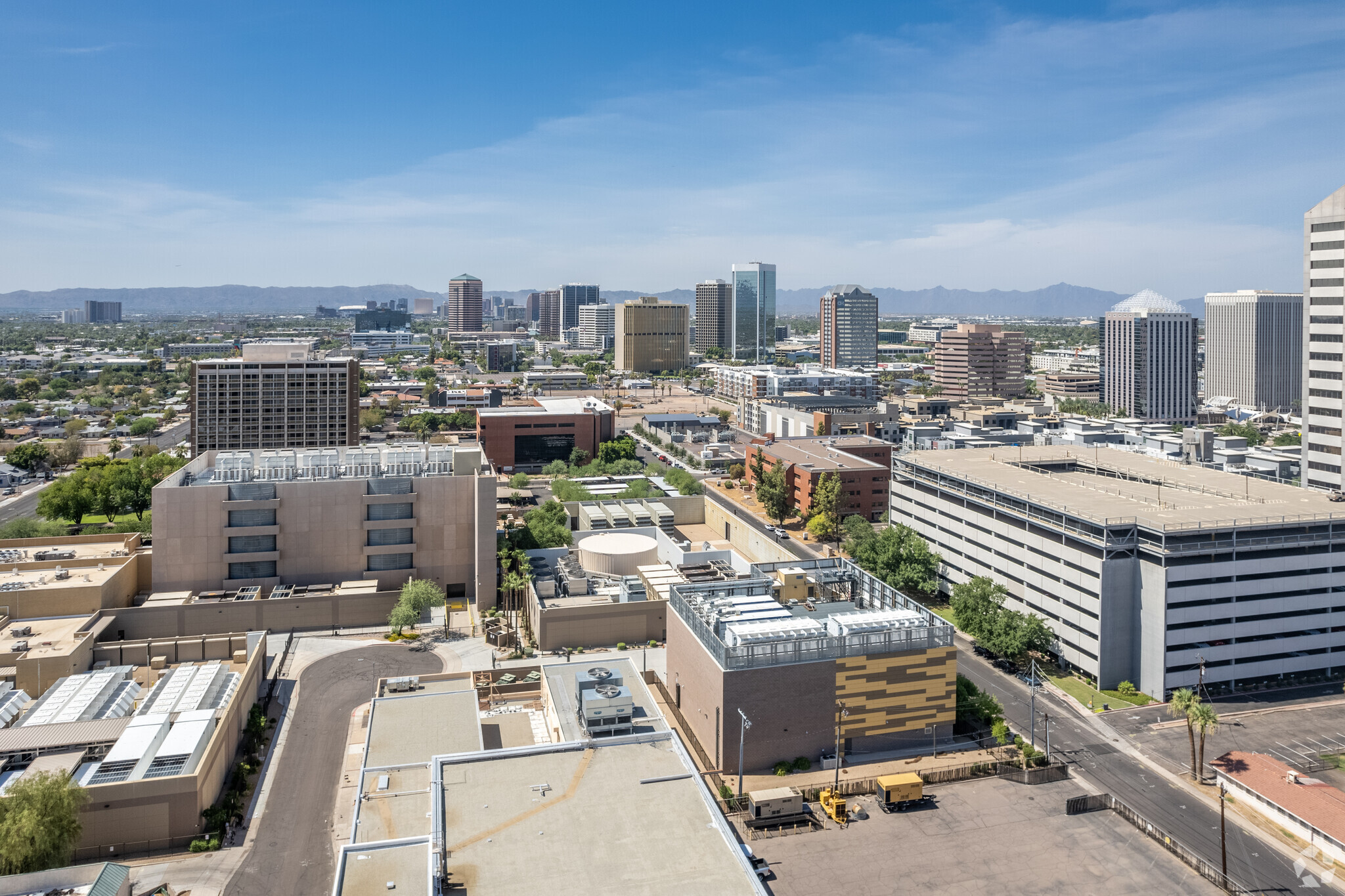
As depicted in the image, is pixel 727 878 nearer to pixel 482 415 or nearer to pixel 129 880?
pixel 129 880

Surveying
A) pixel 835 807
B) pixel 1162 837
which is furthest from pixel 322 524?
pixel 1162 837

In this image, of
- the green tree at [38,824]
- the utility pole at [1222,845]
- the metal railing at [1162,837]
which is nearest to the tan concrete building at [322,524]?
the green tree at [38,824]

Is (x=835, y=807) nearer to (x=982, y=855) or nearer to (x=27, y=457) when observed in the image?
(x=982, y=855)

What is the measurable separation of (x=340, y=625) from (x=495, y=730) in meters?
27.5

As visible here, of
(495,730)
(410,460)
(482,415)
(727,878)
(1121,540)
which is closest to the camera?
(727,878)

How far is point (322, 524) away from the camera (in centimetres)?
7450

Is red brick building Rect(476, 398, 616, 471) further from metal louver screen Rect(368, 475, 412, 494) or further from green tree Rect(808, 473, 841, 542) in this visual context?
metal louver screen Rect(368, 475, 412, 494)

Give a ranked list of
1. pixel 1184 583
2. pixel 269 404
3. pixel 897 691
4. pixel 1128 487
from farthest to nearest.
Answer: pixel 269 404 < pixel 1128 487 < pixel 1184 583 < pixel 897 691

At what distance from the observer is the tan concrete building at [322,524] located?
72250 mm

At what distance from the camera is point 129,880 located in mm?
37281

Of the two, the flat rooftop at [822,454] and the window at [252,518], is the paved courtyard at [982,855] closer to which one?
the window at [252,518]

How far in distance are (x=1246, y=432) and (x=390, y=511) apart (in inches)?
6185

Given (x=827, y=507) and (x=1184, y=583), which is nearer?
(x=1184, y=583)

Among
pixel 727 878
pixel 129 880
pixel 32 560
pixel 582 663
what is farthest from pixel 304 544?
pixel 727 878
